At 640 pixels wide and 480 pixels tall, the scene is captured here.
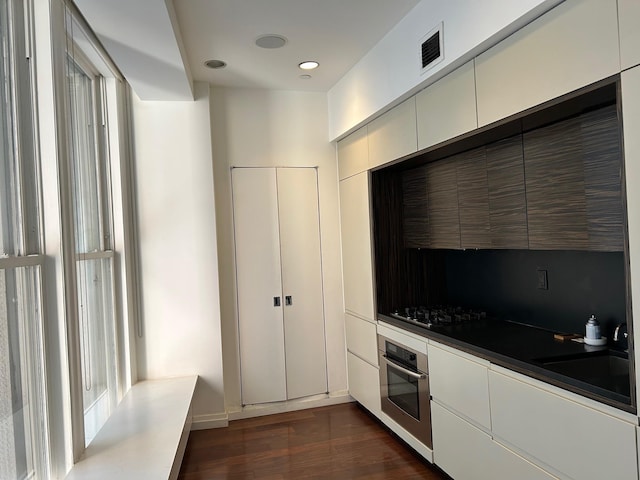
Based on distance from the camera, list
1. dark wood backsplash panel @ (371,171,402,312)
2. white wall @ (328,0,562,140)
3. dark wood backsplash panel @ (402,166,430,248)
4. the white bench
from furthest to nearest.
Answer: dark wood backsplash panel @ (371,171,402,312) < dark wood backsplash panel @ (402,166,430,248) < the white bench < white wall @ (328,0,562,140)

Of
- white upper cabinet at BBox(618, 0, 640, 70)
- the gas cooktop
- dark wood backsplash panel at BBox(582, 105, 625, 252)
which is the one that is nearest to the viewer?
white upper cabinet at BBox(618, 0, 640, 70)

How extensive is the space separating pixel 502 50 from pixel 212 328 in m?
2.90

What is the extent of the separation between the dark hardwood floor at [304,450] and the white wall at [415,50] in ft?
7.90

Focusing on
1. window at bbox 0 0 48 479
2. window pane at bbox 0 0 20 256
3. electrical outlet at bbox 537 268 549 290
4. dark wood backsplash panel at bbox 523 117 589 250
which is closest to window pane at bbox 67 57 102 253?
window at bbox 0 0 48 479

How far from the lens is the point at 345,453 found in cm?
331

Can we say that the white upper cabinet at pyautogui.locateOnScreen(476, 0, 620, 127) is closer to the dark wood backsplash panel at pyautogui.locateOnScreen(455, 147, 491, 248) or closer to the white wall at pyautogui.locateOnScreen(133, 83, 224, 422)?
the dark wood backsplash panel at pyautogui.locateOnScreen(455, 147, 491, 248)

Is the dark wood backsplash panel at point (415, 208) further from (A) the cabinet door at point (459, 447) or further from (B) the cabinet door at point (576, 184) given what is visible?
(A) the cabinet door at point (459, 447)

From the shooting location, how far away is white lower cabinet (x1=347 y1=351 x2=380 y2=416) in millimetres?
3746

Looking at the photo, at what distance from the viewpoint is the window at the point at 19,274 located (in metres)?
→ 1.77

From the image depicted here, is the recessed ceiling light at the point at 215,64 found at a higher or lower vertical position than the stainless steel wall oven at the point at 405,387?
higher

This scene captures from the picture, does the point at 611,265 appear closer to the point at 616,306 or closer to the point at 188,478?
the point at 616,306

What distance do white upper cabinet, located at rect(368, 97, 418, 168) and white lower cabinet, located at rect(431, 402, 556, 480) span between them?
1.67 m

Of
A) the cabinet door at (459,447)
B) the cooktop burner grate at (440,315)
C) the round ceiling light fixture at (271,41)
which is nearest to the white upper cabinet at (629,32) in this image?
the cabinet door at (459,447)

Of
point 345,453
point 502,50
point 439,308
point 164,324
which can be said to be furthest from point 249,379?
point 502,50
